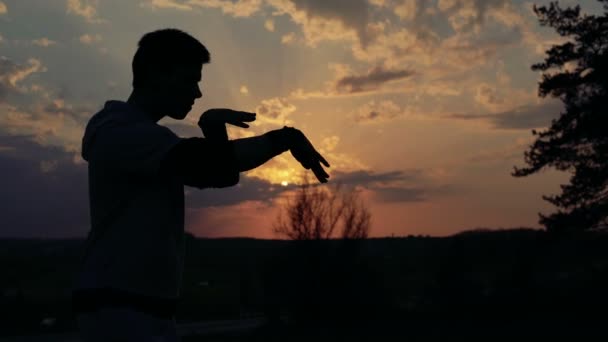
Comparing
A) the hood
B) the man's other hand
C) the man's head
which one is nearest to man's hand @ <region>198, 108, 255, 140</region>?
the man's other hand

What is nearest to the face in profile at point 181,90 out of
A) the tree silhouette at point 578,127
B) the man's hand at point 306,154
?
the man's hand at point 306,154

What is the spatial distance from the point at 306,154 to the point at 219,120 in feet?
1.17

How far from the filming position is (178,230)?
2.44 metres

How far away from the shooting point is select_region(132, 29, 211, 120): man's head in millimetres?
2469

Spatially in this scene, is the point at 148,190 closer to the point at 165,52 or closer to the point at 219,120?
the point at 219,120

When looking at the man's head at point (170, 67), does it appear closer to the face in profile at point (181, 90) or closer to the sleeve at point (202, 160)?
the face in profile at point (181, 90)

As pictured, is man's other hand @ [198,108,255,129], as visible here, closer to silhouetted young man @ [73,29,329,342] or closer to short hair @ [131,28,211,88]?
silhouetted young man @ [73,29,329,342]

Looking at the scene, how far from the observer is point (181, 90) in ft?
8.17

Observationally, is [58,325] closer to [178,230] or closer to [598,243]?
[598,243]

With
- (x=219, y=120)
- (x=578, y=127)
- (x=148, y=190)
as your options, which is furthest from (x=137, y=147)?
(x=578, y=127)

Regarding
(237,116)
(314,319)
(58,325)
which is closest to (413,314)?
(314,319)

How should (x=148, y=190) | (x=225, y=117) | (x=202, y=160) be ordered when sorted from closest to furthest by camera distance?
1. (x=202, y=160)
2. (x=148, y=190)
3. (x=225, y=117)

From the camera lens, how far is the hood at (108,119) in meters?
2.39

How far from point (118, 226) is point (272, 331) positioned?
36.1 meters
